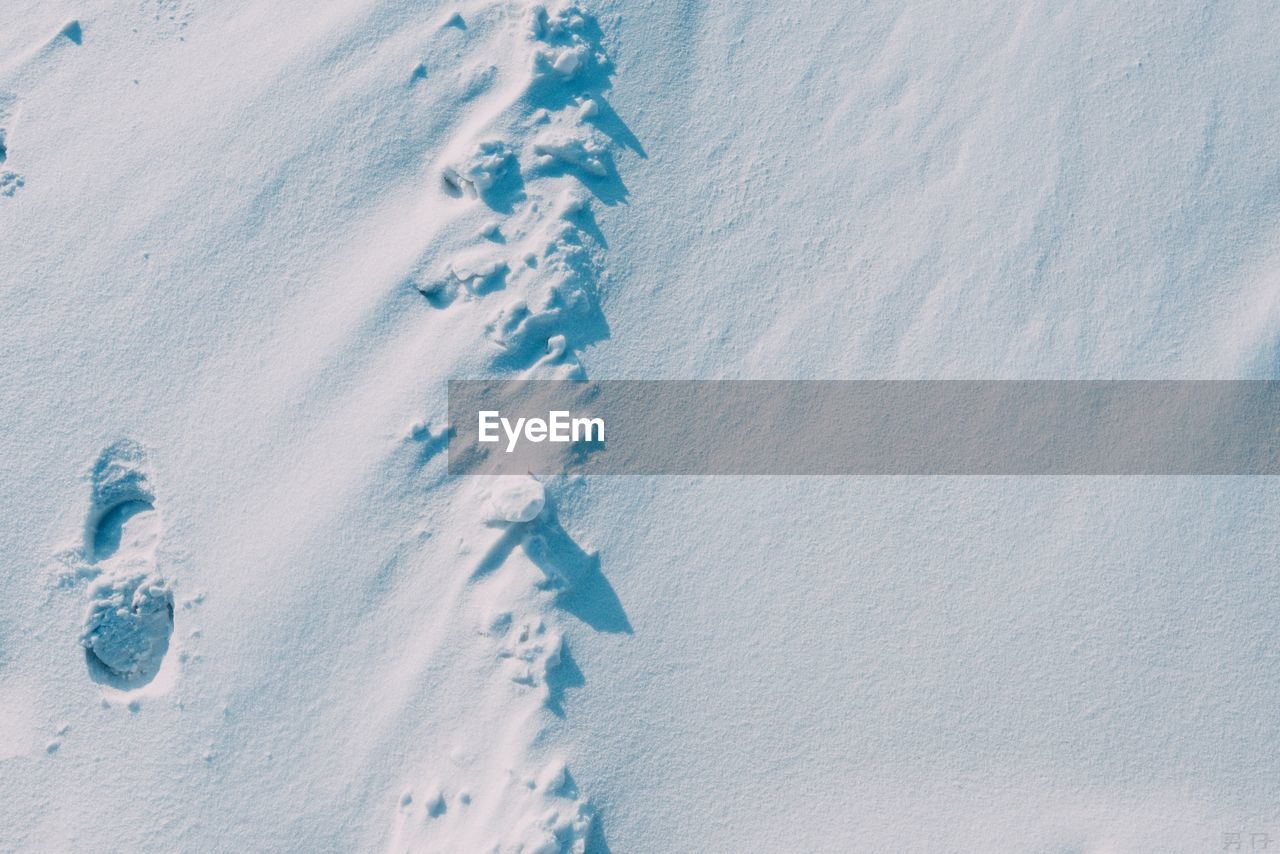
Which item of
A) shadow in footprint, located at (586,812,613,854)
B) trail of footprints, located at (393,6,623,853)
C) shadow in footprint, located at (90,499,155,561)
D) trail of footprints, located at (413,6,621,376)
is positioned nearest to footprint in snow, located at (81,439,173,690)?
shadow in footprint, located at (90,499,155,561)

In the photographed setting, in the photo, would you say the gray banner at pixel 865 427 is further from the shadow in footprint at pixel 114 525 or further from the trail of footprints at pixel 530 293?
the shadow in footprint at pixel 114 525

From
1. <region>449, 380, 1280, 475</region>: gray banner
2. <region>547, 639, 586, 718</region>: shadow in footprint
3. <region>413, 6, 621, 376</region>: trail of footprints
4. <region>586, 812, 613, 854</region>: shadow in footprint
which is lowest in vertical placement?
<region>586, 812, 613, 854</region>: shadow in footprint

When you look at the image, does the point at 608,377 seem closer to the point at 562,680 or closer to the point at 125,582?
the point at 562,680

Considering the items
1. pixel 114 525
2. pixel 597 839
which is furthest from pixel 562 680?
pixel 114 525

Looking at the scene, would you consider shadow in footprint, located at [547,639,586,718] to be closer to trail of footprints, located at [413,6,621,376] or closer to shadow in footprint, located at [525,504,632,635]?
shadow in footprint, located at [525,504,632,635]

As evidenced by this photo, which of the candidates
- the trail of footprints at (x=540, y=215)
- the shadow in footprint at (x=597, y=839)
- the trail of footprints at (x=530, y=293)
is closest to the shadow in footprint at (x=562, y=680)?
the trail of footprints at (x=530, y=293)

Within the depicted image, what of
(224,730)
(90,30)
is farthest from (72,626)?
(90,30)

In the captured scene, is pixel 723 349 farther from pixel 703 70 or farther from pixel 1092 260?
pixel 1092 260
